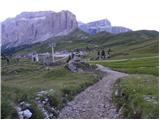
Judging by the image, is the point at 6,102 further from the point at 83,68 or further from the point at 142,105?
the point at 83,68

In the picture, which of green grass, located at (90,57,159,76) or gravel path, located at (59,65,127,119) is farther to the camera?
green grass, located at (90,57,159,76)

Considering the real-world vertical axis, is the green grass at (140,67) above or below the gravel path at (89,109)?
below

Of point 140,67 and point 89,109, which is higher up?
point 89,109

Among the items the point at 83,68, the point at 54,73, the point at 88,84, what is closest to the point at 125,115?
the point at 88,84

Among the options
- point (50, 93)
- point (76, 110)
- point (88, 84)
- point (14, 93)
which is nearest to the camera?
point (14, 93)

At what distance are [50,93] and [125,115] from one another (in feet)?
29.1

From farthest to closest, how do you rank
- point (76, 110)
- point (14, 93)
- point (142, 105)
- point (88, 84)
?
point (88, 84), point (76, 110), point (14, 93), point (142, 105)

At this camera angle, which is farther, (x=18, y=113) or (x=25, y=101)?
(x=25, y=101)

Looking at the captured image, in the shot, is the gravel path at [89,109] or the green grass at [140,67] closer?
the gravel path at [89,109]

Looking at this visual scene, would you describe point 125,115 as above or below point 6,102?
below

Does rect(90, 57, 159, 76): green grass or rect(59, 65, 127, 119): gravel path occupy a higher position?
rect(59, 65, 127, 119): gravel path

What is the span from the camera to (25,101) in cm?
2150

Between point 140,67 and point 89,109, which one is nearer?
point 89,109

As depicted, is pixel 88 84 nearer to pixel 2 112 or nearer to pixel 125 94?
pixel 125 94
